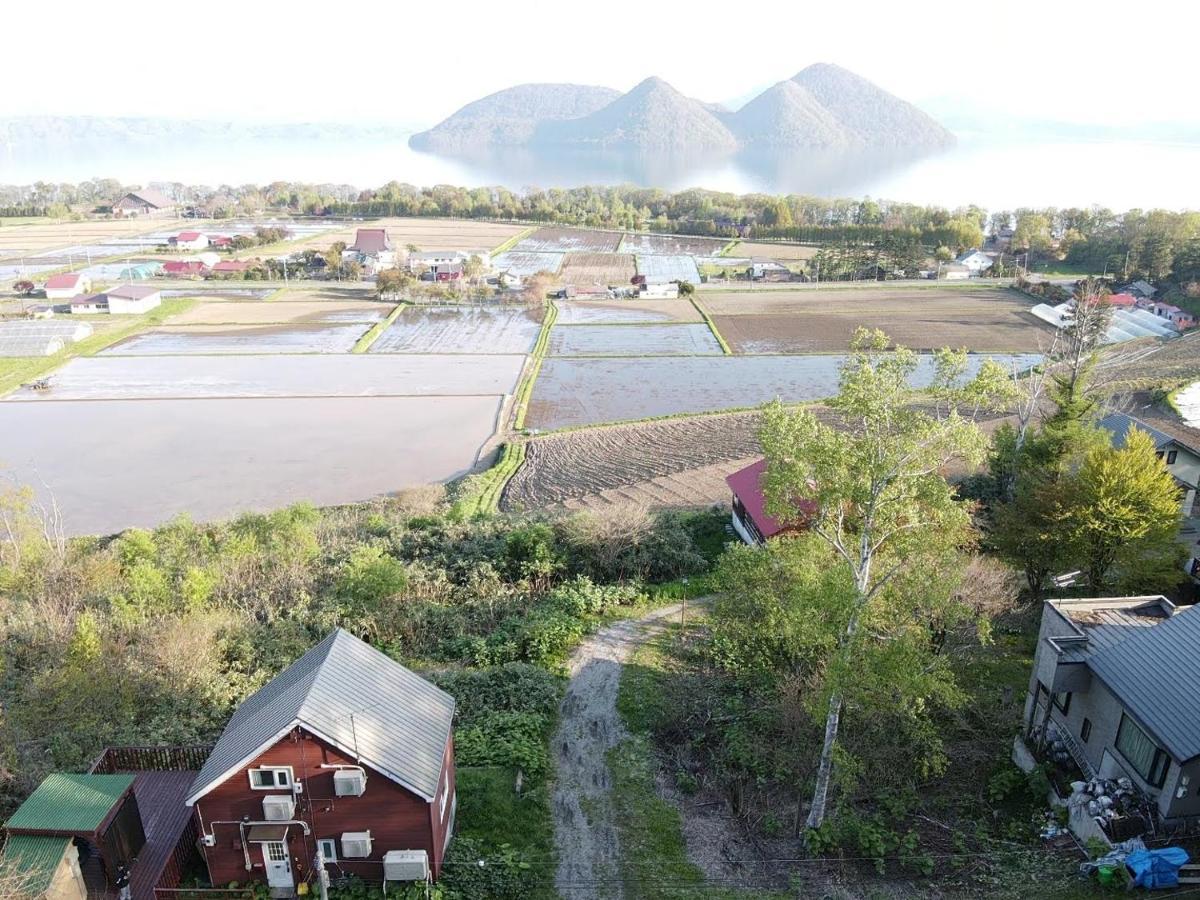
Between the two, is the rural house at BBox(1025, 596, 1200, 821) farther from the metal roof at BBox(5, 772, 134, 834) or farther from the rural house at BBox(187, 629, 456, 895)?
the metal roof at BBox(5, 772, 134, 834)

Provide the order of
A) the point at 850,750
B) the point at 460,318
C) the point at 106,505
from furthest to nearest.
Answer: the point at 460,318 < the point at 106,505 < the point at 850,750

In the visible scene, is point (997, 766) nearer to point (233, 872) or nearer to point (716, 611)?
point (716, 611)

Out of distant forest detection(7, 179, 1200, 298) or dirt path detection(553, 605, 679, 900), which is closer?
dirt path detection(553, 605, 679, 900)

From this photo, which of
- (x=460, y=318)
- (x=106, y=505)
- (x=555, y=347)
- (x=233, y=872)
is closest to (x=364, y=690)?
(x=233, y=872)

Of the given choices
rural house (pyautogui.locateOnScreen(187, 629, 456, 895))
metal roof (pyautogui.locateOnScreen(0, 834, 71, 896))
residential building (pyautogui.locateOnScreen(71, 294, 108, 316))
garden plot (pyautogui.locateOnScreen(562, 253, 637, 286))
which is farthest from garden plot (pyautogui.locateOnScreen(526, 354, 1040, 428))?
residential building (pyautogui.locateOnScreen(71, 294, 108, 316))

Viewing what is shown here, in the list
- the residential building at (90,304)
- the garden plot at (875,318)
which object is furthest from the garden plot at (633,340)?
the residential building at (90,304)

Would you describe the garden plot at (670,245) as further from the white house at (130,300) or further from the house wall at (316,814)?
the house wall at (316,814)

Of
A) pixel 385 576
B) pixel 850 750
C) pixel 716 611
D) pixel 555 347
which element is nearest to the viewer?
pixel 850 750

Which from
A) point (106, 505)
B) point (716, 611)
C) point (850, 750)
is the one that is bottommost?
point (106, 505)
